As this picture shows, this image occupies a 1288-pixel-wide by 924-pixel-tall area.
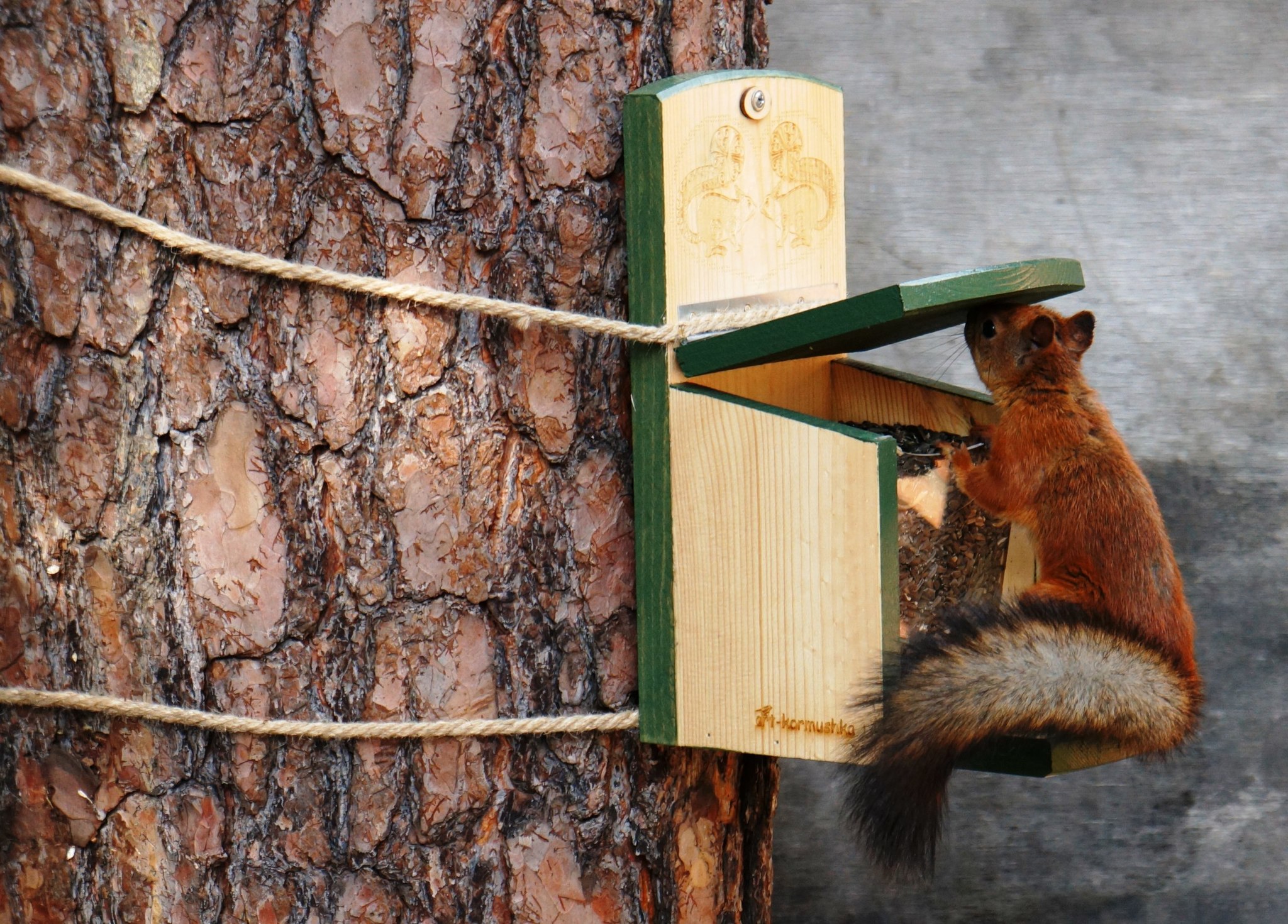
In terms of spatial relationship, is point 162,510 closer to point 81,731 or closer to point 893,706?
point 81,731

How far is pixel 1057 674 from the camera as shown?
1517mm

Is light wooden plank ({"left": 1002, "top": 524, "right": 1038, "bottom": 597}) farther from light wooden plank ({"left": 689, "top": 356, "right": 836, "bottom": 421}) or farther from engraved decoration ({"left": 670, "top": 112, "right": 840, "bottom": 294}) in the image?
engraved decoration ({"left": 670, "top": 112, "right": 840, "bottom": 294})

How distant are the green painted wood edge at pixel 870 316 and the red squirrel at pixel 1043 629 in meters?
0.32

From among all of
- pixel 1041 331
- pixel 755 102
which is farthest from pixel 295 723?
pixel 1041 331

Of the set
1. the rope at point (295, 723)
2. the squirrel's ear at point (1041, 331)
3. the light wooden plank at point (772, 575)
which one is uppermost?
the squirrel's ear at point (1041, 331)

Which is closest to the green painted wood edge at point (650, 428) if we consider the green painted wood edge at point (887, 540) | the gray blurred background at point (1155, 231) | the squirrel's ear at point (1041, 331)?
the green painted wood edge at point (887, 540)

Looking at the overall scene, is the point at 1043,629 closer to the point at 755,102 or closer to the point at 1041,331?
the point at 1041,331

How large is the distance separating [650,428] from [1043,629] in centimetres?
52

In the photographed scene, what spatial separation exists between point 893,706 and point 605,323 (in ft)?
1.81

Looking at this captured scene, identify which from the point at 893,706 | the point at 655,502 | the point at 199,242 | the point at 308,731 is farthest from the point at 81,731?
the point at 893,706

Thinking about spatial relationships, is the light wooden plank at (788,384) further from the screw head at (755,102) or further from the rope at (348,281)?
the screw head at (755,102)

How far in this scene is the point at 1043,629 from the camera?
5.07 feet

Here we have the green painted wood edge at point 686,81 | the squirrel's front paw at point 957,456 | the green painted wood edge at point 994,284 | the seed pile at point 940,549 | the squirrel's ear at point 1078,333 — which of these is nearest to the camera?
the green painted wood edge at point 994,284

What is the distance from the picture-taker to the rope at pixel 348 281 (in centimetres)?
150
